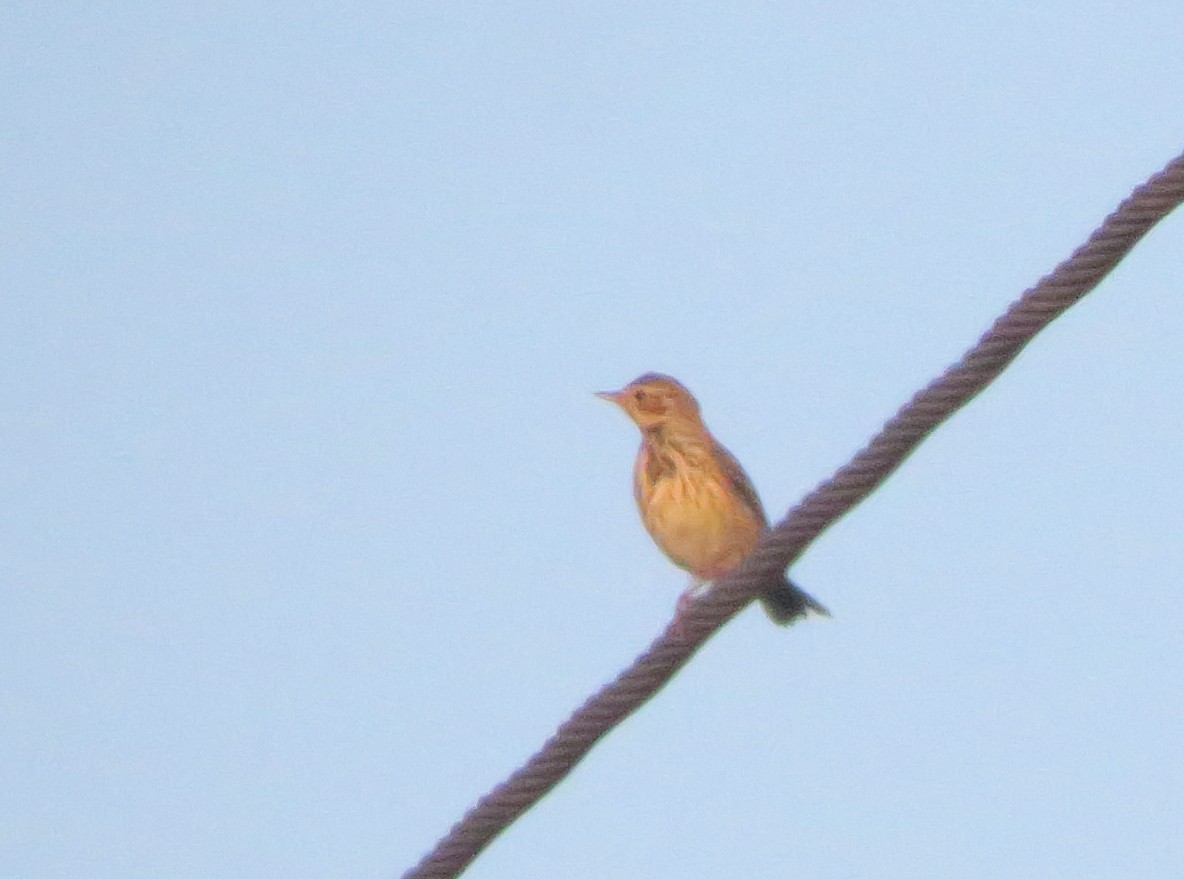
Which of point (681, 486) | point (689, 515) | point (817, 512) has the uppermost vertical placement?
point (681, 486)

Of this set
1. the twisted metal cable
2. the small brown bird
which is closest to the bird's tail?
the small brown bird

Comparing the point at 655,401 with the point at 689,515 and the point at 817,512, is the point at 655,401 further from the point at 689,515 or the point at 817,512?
the point at 817,512

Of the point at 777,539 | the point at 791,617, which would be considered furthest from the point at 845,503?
the point at 791,617

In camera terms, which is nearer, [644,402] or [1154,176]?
[1154,176]

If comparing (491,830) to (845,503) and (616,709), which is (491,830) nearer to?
(616,709)

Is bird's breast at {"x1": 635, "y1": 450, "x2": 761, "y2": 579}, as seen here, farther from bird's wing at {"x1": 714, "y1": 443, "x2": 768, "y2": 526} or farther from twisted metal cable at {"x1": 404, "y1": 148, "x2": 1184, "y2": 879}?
twisted metal cable at {"x1": 404, "y1": 148, "x2": 1184, "y2": 879}

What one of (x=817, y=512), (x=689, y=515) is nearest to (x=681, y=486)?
(x=689, y=515)

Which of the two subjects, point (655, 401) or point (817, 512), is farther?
point (655, 401)
